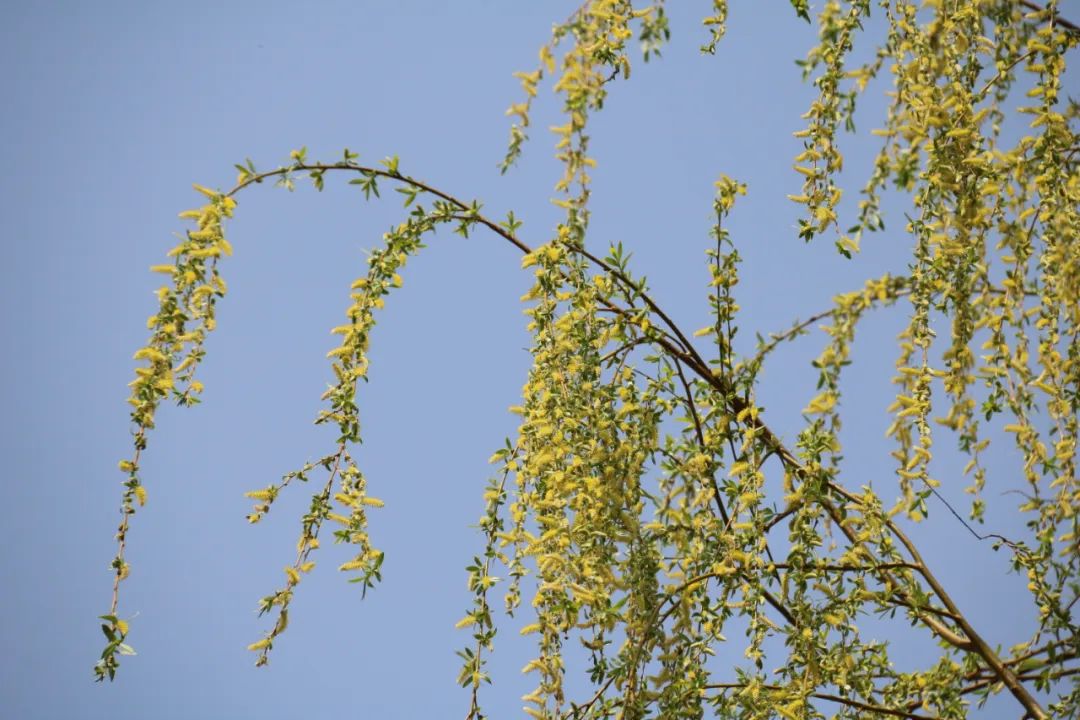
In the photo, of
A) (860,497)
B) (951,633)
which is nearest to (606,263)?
(860,497)

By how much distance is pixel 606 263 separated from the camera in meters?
1.93

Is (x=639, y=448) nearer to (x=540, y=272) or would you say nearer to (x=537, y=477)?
(x=537, y=477)

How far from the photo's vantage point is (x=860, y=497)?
1.82 meters

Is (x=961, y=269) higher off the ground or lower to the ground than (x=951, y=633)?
higher

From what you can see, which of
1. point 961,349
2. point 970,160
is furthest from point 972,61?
point 961,349

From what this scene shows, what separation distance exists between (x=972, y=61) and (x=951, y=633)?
35.6 inches

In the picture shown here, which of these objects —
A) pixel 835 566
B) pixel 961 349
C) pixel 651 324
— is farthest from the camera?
pixel 651 324

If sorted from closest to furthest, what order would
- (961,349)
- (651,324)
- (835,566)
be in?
(961,349), (835,566), (651,324)

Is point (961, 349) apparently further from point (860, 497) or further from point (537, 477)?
point (537, 477)

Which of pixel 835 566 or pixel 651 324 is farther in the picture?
pixel 651 324

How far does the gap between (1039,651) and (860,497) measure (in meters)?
0.37

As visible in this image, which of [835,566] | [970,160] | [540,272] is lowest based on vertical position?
[835,566]

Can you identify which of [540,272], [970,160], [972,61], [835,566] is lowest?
[835,566]

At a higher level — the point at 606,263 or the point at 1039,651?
the point at 606,263
